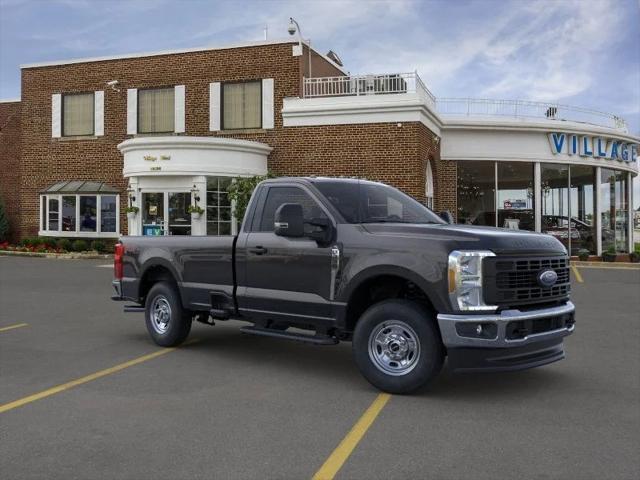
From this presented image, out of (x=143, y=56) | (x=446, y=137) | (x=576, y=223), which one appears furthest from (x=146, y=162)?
(x=576, y=223)

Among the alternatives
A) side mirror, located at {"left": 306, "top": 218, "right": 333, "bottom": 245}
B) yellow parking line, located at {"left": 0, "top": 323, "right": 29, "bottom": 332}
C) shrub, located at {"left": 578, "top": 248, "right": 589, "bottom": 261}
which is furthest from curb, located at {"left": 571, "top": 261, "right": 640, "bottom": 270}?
yellow parking line, located at {"left": 0, "top": 323, "right": 29, "bottom": 332}

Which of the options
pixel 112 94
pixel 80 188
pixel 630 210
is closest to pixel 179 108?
pixel 112 94

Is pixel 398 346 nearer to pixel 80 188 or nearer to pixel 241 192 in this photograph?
pixel 241 192

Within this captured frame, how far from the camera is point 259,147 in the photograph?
2245cm

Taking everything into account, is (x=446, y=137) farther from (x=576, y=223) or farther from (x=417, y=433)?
(x=417, y=433)

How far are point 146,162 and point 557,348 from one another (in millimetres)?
18044

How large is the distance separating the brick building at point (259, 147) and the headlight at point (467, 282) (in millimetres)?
15781

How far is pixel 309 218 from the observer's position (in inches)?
262

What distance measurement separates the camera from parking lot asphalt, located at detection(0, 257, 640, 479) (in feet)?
13.4

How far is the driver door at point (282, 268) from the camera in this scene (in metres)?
6.30

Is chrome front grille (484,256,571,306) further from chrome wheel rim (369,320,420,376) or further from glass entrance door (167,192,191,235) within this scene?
glass entrance door (167,192,191,235)

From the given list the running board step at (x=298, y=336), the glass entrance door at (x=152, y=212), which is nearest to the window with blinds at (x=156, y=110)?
the glass entrance door at (x=152, y=212)

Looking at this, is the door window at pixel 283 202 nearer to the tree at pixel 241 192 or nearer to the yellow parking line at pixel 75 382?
the yellow parking line at pixel 75 382

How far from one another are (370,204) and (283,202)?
0.98 meters
